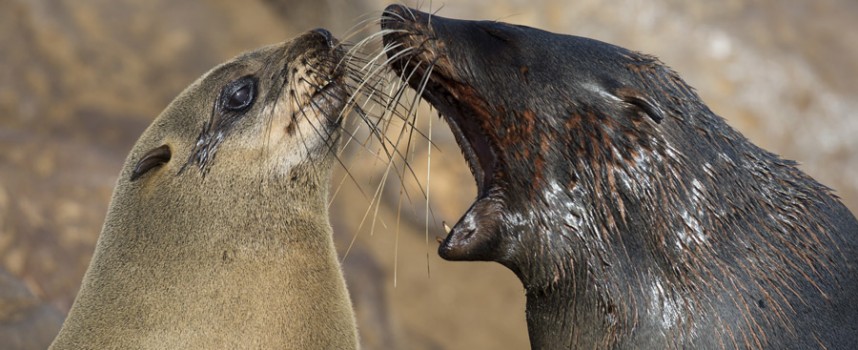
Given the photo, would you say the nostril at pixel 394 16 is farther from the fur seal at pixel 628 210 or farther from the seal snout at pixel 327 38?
the seal snout at pixel 327 38

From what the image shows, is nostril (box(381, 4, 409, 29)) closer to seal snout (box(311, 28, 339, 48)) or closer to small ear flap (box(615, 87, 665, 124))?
small ear flap (box(615, 87, 665, 124))

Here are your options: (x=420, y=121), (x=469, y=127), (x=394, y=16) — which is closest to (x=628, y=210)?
(x=469, y=127)

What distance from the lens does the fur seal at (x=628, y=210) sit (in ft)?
10.1

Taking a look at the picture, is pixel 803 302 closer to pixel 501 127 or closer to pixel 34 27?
pixel 501 127

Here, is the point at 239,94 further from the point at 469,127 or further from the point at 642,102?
the point at 642,102

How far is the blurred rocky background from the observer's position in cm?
727

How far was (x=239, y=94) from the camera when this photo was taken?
14.0ft

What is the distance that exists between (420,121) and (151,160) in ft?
11.8

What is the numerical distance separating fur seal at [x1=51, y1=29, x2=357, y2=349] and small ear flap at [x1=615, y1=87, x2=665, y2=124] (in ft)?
4.40

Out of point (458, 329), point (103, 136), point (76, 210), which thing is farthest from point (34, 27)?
point (458, 329)

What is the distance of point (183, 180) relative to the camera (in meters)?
4.14

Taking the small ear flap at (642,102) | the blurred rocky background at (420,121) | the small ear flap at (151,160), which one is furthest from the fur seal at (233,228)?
the blurred rocky background at (420,121)

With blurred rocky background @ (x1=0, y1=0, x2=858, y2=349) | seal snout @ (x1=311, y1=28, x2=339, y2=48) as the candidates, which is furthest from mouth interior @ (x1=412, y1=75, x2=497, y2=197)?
blurred rocky background @ (x1=0, y1=0, x2=858, y2=349)

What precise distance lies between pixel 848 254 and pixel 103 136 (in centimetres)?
612
